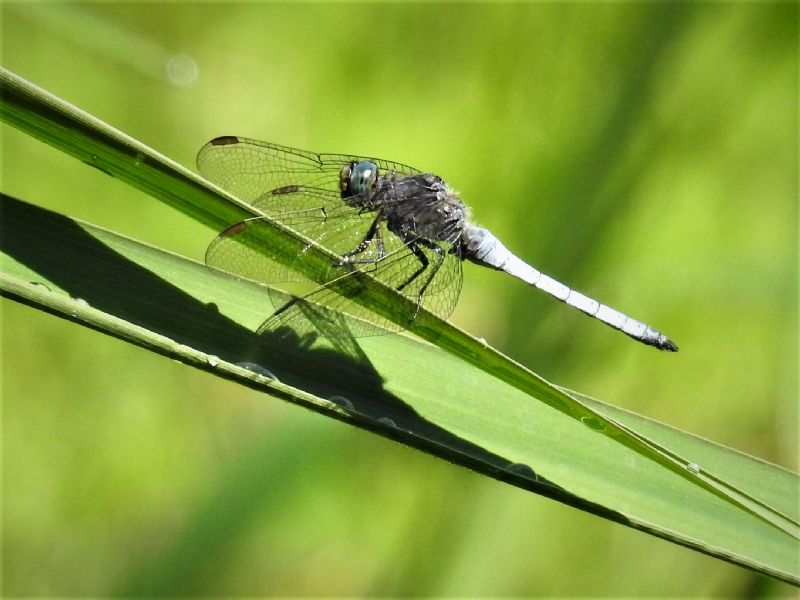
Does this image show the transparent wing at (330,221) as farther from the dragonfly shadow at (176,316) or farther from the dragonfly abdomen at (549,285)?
the dragonfly shadow at (176,316)

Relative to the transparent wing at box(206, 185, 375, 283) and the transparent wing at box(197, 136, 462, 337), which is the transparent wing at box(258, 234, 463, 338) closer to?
the transparent wing at box(197, 136, 462, 337)

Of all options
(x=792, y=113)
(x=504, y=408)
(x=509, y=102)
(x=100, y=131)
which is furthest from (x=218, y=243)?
(x=792, y=113)

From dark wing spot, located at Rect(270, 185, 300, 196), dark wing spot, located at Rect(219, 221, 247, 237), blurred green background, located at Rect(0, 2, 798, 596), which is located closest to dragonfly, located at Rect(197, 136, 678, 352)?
dark wing spot, located at Rect(270, 185, 300, 196)

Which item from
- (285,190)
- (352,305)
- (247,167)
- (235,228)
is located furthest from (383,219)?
(235,228)

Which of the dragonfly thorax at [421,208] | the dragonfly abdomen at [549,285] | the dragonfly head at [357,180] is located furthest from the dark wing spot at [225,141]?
the dragonfly abdomen at [549,285]

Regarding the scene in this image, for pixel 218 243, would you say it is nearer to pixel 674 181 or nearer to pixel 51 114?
pixel 51 114

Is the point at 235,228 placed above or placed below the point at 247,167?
below

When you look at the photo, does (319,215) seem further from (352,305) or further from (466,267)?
(466,267)
